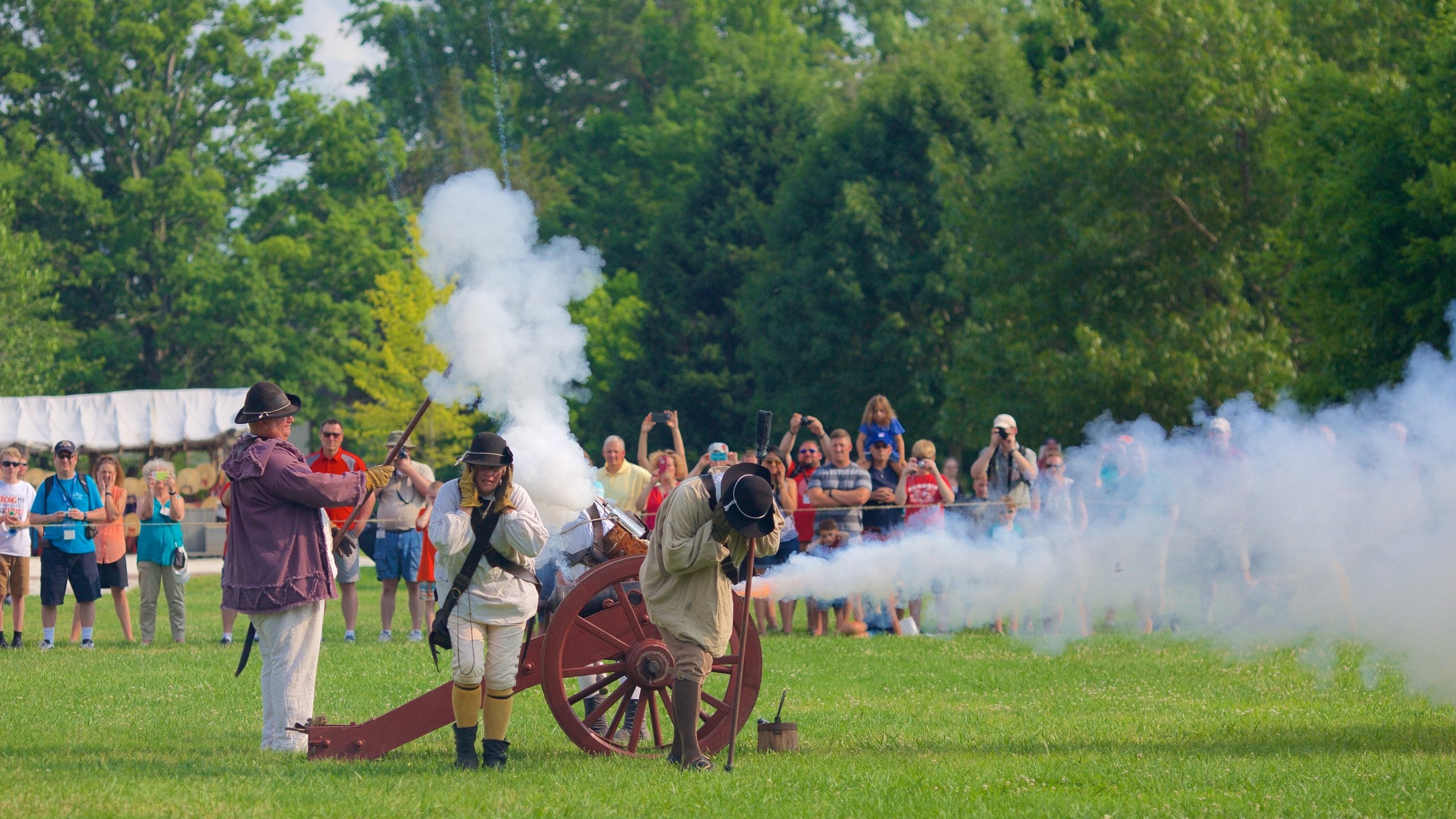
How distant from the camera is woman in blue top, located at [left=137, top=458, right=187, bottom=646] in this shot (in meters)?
15.1

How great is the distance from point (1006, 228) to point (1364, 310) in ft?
41.3

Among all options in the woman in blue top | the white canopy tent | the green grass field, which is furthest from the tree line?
the woman in blue top

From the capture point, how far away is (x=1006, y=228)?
1222 inches

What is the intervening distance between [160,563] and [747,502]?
365 inches

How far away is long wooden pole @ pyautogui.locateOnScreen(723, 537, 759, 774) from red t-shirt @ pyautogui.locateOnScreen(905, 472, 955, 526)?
6269 mm

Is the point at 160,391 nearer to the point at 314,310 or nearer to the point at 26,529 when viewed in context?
the point at 314,310

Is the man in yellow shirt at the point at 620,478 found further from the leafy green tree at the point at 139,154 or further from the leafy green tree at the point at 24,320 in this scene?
the leafy green tree at the point at 139,154

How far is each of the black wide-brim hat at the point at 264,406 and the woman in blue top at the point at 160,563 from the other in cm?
696

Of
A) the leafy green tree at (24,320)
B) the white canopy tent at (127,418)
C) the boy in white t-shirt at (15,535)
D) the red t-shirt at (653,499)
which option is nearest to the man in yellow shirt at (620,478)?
the red t-shirt at (653,499)

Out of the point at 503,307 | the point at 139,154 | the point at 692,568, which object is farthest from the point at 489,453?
the point at 139,154

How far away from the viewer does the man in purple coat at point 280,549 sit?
8.28 m

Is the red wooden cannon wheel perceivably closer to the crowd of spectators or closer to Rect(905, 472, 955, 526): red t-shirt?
the crowd of spectators

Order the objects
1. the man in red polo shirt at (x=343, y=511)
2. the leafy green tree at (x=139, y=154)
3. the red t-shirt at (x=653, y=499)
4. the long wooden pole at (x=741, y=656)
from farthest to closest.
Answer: the leafy green tree at (x=139, y=154) < the red t-shirt at (x=653, y=499) < the man in red polo shirt at (x=343, y=511) < the long wooden pole at (x=741, y=656)

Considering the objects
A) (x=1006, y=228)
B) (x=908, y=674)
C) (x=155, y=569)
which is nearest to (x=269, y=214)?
(x=1006, y=228)
